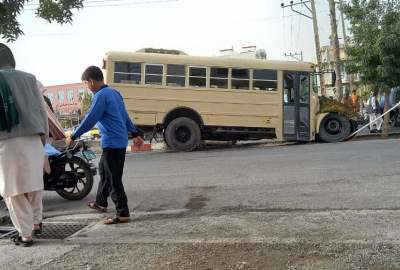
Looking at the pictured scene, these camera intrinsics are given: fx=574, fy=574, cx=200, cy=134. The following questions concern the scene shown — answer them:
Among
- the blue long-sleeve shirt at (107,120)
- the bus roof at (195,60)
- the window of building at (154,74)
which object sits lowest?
the blue long-sleeve shirt at (107,120)

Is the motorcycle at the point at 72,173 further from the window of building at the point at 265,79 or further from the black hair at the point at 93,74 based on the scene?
the window of building at the point at 265,79

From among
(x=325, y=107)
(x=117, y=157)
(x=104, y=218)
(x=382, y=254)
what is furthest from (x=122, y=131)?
(x=325, y=107)

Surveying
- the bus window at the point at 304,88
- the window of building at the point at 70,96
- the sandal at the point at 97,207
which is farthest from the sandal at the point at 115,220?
the window of building at the point at 70,96

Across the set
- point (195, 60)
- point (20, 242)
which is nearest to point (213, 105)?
point (195, 60)

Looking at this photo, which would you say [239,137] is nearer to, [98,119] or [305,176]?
[305,176]

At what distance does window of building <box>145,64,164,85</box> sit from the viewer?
17.0 m

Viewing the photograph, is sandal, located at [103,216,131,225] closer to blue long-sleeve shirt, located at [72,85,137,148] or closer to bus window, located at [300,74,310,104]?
blue long-sleeve shirt, located at [72,85,137,148]

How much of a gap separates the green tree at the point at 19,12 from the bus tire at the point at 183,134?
33.9 ft

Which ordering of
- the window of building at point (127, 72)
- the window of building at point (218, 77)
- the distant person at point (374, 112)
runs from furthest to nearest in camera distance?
the distant person at point (374, 112), the window of building at point (218, 77), the window of building at point (127, 72)

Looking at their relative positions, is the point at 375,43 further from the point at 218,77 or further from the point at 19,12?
the point at 19,12

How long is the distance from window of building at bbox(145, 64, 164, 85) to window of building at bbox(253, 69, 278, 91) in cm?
286

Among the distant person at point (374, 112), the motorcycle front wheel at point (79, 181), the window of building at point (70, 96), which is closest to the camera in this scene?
the motorcycle front wheel at point (79, 181)

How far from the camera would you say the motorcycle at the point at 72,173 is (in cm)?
824

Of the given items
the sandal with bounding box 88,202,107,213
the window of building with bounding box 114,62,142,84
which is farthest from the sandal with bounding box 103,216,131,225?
the window of building with bounding box 114,62,142,84
